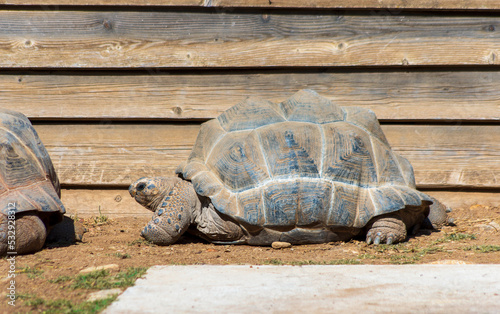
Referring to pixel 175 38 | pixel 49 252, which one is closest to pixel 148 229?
pixel 49 252

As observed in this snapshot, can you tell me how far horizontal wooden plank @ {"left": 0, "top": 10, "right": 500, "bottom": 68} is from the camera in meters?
4.30

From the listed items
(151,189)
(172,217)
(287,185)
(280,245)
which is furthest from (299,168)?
(151,189)

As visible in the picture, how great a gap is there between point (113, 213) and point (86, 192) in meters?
0.33

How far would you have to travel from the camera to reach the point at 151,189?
12.5 feet

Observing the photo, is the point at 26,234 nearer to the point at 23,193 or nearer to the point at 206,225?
the point at 23,193

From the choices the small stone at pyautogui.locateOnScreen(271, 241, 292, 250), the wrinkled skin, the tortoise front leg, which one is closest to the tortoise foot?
the wrinkled skin

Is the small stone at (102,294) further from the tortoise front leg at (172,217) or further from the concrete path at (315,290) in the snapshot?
the tortoise front leg at (172,217)

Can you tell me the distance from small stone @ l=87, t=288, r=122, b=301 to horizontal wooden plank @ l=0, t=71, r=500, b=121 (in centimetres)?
235

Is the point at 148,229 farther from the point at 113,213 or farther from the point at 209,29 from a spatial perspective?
the point at 209,29

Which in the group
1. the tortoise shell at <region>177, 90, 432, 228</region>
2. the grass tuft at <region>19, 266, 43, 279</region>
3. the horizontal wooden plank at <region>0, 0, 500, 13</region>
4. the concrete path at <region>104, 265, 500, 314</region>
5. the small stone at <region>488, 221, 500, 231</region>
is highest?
the horizontal wooden plank at <region>0, 0, 500, 13</region>

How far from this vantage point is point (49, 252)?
3379mm

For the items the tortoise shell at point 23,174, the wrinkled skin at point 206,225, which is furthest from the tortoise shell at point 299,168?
the tortoise shell at point 23,174

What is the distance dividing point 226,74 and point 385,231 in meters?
2.01

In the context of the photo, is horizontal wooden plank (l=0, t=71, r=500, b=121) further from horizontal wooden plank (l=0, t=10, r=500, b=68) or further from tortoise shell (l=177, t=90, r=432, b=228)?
tortoise shell (l=177, t=90, r=432, b=228)
